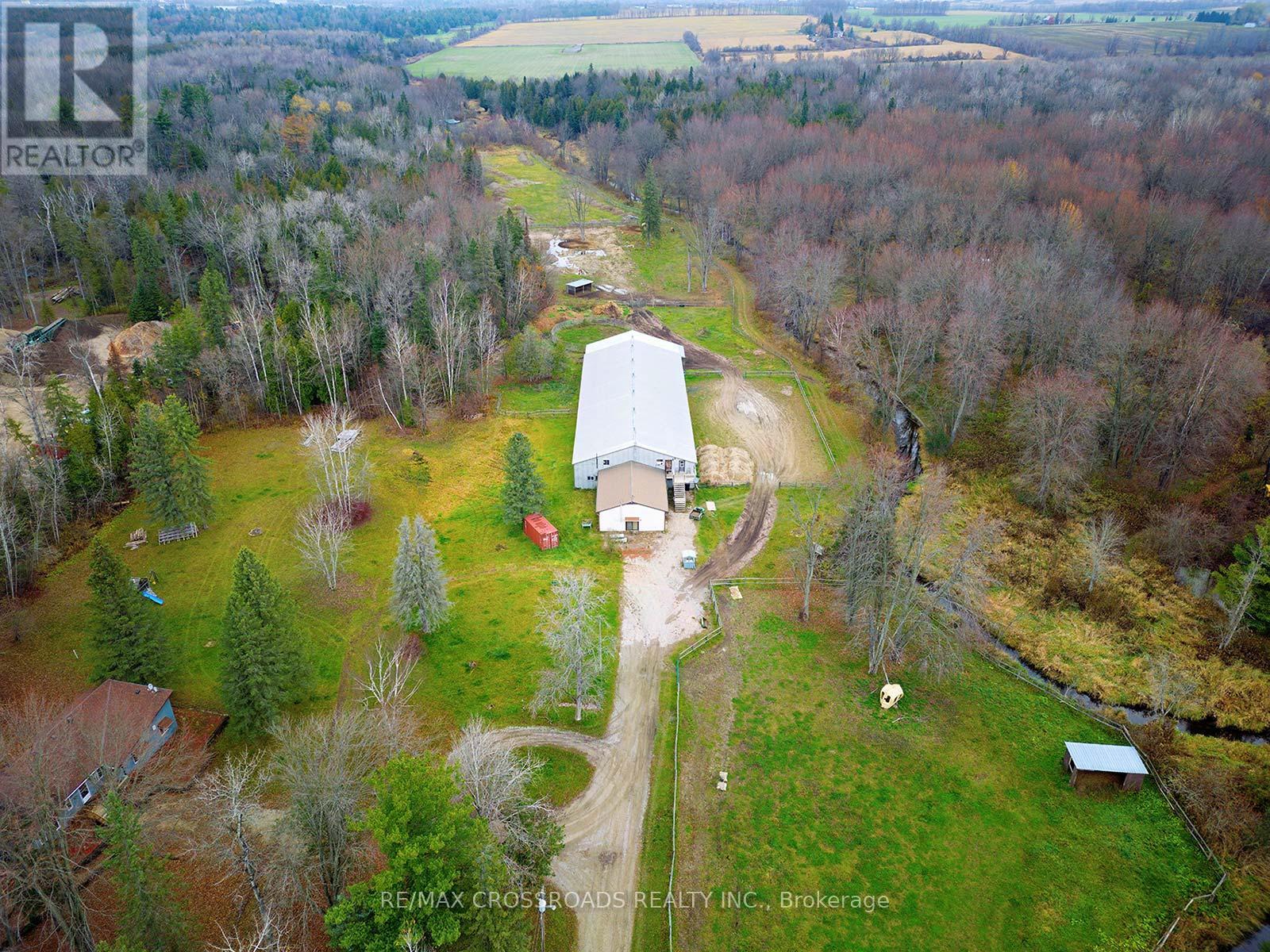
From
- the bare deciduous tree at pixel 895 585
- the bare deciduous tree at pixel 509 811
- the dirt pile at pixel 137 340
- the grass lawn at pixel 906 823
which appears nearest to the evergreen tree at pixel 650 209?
the dirt pile at pixel 137 340

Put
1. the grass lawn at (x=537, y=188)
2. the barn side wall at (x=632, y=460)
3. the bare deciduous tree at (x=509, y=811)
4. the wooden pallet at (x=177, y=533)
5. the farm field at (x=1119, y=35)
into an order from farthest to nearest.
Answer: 1. the farm field at (x=1119, y=35)
2. the grass lawn at (x=537, y=188)
3. the barn side wall at (x=632, y=460)
4. the wooden pallet at (x=177, y=533)
5. the bare deciduous tree at (x=509, y=811)

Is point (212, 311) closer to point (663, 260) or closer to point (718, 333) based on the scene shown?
point (718, 333)

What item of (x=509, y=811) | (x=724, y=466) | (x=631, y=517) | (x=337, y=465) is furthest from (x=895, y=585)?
(x=337, y=465)

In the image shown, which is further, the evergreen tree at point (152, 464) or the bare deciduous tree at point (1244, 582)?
the evergreen tree at point (152, 464)

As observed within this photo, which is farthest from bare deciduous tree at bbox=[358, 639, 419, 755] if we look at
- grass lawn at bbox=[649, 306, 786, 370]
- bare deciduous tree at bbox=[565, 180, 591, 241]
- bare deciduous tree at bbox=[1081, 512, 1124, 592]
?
bare deciduous tree at bbox=[565, 180, 591, 241]

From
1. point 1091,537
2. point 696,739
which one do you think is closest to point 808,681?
point 696,739

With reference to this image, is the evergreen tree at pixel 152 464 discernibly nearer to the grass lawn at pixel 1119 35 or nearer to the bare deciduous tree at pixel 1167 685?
the bare deciduous tree at pixel 1167 685

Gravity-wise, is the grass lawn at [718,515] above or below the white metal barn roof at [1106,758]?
above
